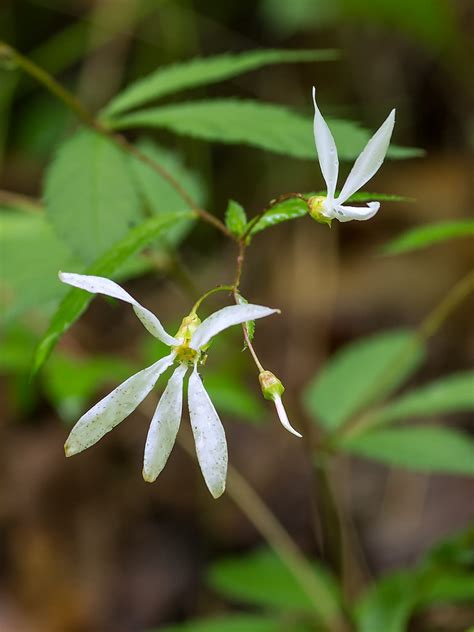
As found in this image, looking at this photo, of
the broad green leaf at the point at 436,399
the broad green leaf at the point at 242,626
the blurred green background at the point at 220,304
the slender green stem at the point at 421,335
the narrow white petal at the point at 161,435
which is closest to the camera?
the narrow white petal at the point at 161,435

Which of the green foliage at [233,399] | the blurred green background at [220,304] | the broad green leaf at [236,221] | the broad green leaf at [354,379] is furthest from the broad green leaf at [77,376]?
the broad green leaf at [236,221]

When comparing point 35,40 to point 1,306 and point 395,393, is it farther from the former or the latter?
point 395,393

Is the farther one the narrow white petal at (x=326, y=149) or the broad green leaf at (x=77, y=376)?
the broad green leaf at (x=77, y=376)

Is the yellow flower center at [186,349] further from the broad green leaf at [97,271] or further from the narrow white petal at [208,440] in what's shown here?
the broad green leaf at [97,271]

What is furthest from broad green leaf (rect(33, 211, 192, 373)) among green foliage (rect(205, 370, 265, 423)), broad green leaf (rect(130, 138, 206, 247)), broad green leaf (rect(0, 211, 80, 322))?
green foliage (rect(205, 370, 265, 423))

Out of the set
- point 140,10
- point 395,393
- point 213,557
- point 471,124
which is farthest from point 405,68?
point 213,557
